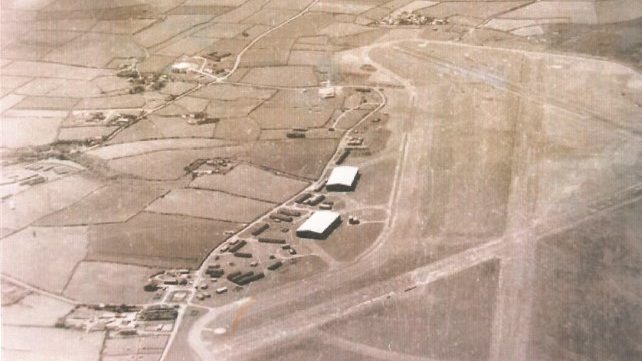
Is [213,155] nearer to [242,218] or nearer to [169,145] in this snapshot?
[169,145]

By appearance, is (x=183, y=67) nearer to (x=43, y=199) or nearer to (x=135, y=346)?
(x=43, y=199)

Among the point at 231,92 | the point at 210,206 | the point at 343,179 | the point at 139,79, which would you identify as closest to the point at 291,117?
the point at 231,92

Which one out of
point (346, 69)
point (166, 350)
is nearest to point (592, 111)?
point (346, 69)

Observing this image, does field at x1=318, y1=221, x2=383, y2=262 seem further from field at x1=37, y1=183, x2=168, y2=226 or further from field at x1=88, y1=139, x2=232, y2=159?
field at x1=88, y1=139, x2=232, y2=159

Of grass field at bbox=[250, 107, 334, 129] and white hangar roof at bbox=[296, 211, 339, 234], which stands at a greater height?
grass field at bbox=[250, 107, 334, 129]

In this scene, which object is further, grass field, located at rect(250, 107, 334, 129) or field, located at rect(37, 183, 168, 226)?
grass field, located at rect(250, 107, 334, 129)

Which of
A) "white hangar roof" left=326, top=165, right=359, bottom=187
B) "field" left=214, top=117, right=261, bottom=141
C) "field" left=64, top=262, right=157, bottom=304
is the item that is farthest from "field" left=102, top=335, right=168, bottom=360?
"field" left=214, top=117, right=261, bottom=141
